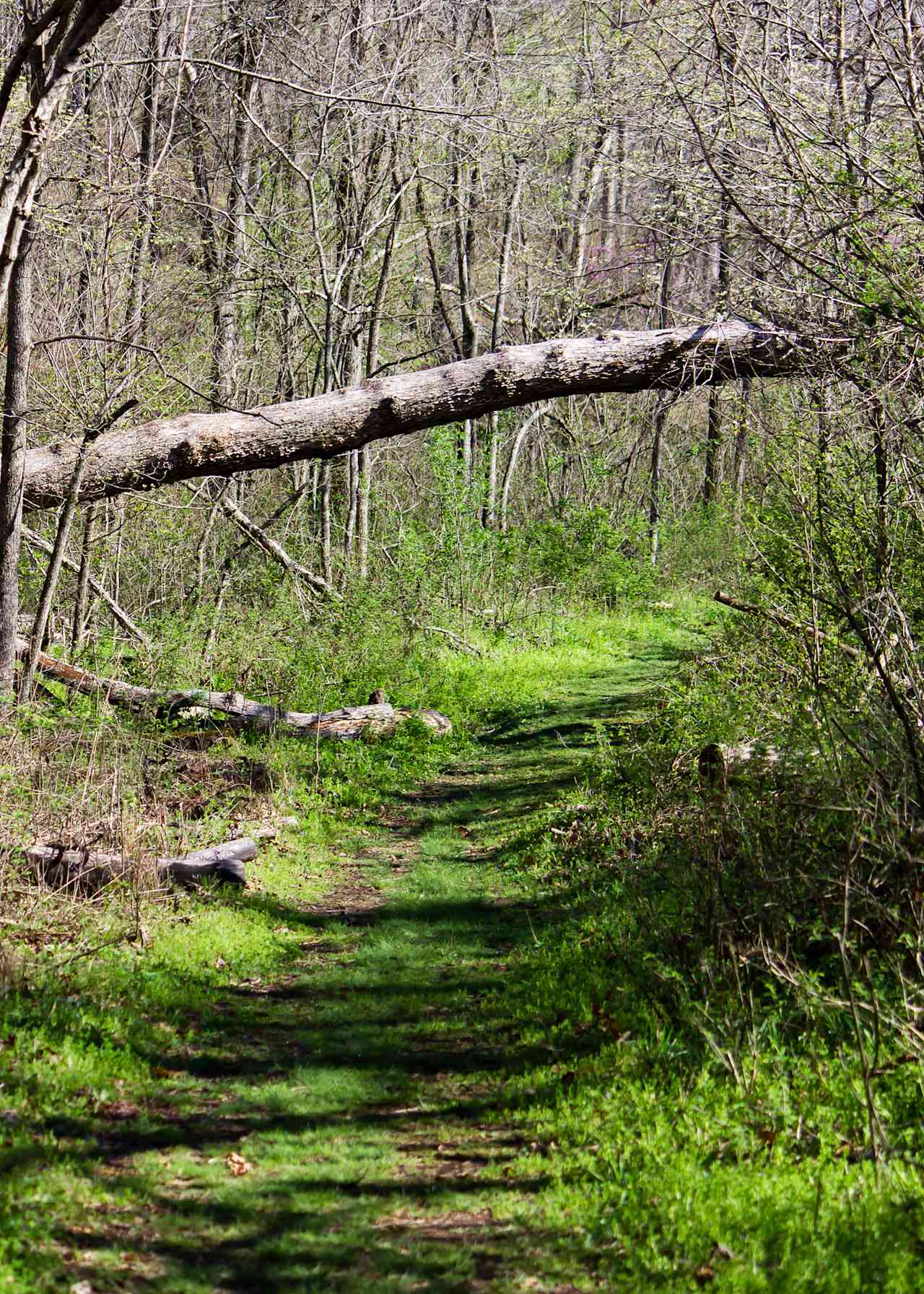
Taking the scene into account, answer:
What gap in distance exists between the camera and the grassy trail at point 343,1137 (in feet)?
12.3

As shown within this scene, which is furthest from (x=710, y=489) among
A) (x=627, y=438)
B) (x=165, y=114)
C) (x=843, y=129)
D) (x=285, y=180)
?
(x=843, y=129)

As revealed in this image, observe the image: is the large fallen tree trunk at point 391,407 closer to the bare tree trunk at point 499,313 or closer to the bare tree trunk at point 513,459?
the bare tree trunk at point 499,313

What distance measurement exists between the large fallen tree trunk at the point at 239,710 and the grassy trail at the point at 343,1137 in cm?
306

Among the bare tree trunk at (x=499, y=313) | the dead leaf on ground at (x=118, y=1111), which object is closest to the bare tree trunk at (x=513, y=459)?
the bare tree trunk at (x=499, y=313)

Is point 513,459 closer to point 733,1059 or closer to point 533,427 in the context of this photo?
point 533,427

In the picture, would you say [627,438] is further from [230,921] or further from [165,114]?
[230,921]

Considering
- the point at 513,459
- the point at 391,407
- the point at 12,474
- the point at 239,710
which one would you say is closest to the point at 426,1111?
the point at 12,474

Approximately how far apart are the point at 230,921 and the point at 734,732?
375 centimetres

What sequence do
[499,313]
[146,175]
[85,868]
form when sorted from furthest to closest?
[499,313] < [146,175] < [85,868]

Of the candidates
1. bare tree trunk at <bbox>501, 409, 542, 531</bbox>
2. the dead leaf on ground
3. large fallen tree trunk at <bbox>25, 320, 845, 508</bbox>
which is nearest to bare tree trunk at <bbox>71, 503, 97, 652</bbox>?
large fallen tree trunk at <bbox>25, 320, 845, 508</bbox>

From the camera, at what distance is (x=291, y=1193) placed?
4.25 m

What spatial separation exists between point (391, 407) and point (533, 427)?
1129 cm

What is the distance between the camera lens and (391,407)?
11164 millimetres

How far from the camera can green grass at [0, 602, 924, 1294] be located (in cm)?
371
